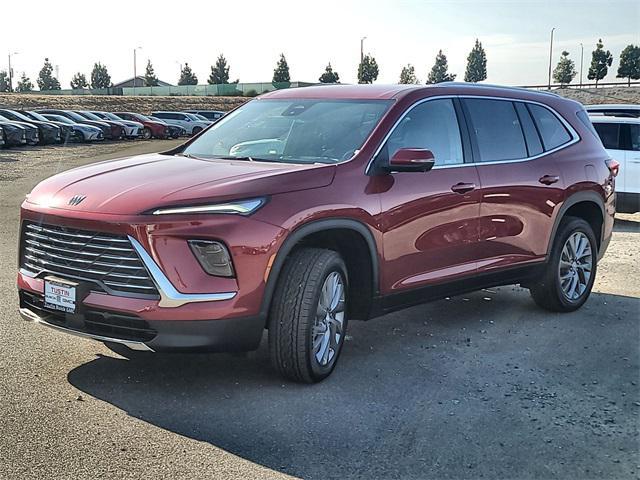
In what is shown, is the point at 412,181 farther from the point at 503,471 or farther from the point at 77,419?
the point at 77,419

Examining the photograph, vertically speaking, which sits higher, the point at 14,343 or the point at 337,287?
the point at 337,287

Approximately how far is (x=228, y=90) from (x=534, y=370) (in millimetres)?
91072

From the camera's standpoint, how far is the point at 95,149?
30203 mm

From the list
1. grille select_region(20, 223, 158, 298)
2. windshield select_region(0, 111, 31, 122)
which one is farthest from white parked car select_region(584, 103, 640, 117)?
windshield select_region(0, 111, 31, 122)

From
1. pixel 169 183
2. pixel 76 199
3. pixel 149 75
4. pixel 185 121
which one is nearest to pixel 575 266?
pixel 169 183

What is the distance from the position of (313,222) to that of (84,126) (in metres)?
31.7

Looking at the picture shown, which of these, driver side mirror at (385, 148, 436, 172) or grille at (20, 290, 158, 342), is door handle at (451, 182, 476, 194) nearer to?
driver side mirror at (385, 148, 436, 172)

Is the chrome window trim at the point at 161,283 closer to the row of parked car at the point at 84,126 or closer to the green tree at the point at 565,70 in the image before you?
the row of parked car at the point at 84,126

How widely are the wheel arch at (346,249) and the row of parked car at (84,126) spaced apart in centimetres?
2251

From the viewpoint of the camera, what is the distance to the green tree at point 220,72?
11225 centimetres

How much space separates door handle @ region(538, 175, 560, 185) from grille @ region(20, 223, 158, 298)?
11.7ft

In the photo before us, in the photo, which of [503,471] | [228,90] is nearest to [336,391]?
[503,471]

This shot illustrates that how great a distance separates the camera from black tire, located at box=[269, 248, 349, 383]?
4.43 m

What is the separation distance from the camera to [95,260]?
165 inches
